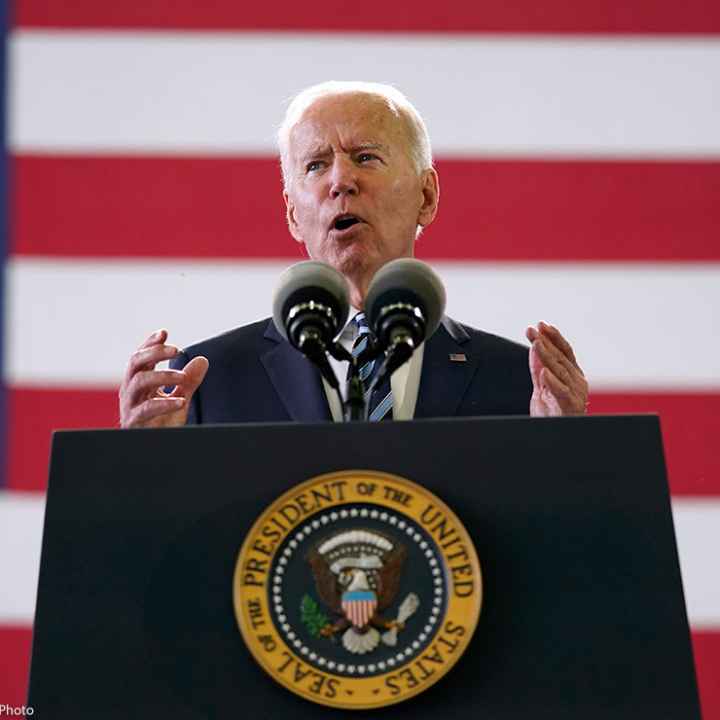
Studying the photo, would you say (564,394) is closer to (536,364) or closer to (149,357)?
(536,364)

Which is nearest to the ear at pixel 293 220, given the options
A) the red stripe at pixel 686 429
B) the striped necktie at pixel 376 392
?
the striped necktie at pixel 376 392

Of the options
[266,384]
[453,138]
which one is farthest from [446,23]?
[266,384]

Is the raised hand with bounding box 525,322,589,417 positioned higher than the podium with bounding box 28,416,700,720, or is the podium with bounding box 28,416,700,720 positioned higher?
the raised hand with bounding box 525,322,589,417

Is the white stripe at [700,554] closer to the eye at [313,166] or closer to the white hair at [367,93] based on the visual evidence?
the white hair at [367,93]

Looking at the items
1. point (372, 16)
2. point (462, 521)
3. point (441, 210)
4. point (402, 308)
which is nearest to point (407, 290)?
point (402, 308)

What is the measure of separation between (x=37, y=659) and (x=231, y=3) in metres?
2.48

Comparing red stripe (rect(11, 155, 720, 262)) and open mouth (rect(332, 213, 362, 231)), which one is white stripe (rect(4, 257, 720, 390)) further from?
open mouth (rect(332, 213, 362, 231))

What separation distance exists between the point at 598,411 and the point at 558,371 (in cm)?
149

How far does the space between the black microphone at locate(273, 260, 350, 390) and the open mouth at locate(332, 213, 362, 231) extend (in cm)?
82

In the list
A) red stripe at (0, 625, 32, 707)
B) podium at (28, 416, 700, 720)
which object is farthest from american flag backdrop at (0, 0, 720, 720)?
podium at (28, 416, 700, 720)

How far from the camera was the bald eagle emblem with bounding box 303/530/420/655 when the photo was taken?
1014 millimetres

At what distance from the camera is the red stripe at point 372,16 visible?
10.5 feet

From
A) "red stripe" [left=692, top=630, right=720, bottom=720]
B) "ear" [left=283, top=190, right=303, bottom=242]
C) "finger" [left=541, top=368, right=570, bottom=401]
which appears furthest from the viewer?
"red stripe" [left=692, top=630, right=720, bottom=720]

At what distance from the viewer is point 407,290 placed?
1.23 m
